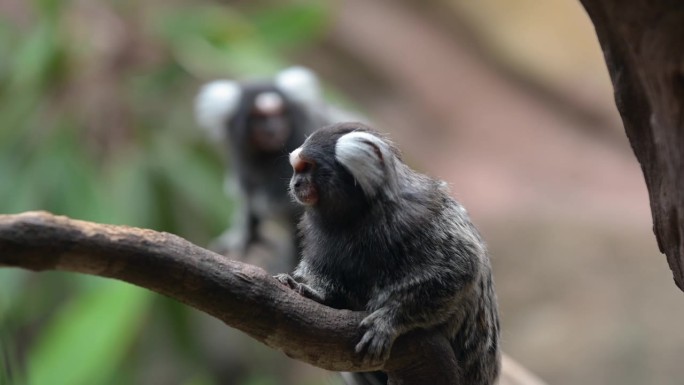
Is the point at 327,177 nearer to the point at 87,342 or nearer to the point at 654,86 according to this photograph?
the point at 654,86

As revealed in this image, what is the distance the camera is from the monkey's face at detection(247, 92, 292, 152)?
473cm

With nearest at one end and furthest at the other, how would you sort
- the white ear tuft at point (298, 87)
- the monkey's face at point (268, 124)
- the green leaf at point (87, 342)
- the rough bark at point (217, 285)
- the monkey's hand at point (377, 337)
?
the rough bark at point (217, 285) → the monkey's hand at point (377, 337) → the green leaf at point (87, 342) → the monkey's face at point (268, 124) → the white ear tuft at point (298, 87)

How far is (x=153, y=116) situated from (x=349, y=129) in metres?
4.25

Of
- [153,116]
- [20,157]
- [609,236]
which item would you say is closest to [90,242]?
[20,157]

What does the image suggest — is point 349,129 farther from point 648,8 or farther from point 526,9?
point 526,9

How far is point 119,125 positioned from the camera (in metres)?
6.03

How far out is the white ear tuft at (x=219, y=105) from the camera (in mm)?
4930

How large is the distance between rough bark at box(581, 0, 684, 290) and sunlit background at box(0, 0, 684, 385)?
8.83 feet

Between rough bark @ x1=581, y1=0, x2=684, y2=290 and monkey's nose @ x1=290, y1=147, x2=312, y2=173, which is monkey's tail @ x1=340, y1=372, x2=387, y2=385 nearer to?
monkey's nose @ x1=290, y1=147, x2=312, y2=173

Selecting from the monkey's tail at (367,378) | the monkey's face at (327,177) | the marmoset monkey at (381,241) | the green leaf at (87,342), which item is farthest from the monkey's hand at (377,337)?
the green leaf at (87,342)

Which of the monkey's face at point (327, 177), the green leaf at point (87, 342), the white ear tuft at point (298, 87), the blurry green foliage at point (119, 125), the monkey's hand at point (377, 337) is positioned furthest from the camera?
the blurry green foliage at point (119, 125)

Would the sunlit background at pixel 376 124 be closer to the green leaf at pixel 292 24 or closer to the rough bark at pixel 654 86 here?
the green leaf at pixel 292 24

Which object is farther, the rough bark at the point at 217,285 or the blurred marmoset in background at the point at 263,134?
the blurred marmoset in background at the point at 263,134

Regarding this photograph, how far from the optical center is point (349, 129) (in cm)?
213
